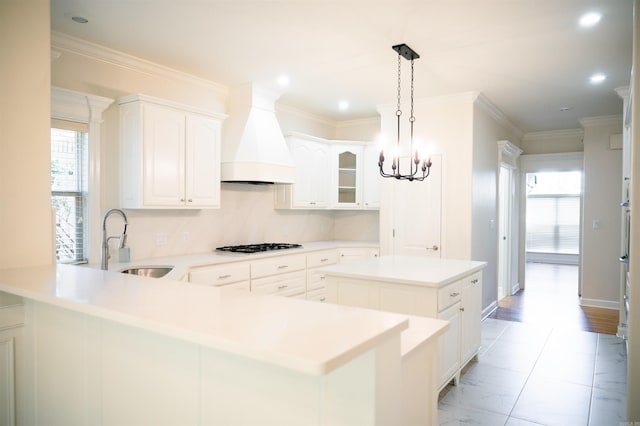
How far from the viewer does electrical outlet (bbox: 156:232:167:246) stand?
3.83m

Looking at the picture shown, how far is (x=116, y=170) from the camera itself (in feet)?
11.5

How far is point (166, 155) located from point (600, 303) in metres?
5.93

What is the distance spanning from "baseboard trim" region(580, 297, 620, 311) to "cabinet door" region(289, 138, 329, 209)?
390 centimetres

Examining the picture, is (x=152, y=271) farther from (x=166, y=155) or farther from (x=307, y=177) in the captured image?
(x=307, y=177)

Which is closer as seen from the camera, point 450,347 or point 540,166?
point 450,347

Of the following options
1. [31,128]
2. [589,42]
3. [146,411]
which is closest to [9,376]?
[146,411]

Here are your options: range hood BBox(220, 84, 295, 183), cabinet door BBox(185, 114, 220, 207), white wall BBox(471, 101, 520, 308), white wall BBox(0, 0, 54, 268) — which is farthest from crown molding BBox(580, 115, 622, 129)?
white wall BBox(0, 0, 54, 268)

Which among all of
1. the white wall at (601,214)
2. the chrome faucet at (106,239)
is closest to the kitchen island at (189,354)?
the chrome faucet at (106,239)

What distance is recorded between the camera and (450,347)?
2969 millimetres

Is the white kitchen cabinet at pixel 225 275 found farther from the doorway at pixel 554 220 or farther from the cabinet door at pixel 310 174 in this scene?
the doorway at pixel 554 220

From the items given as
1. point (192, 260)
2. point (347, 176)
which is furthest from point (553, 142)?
point (192, 260)

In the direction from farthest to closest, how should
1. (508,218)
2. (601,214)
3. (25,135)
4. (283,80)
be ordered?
1. (508,218)
2. (601,214)
3. (283,80)
4. (25,135)

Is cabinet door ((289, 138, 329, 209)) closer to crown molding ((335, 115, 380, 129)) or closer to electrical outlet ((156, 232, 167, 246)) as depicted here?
crown molding ((335, 115, 380, 129))

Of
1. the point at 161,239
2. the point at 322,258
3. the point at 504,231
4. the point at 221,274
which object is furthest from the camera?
the point at 504,231
